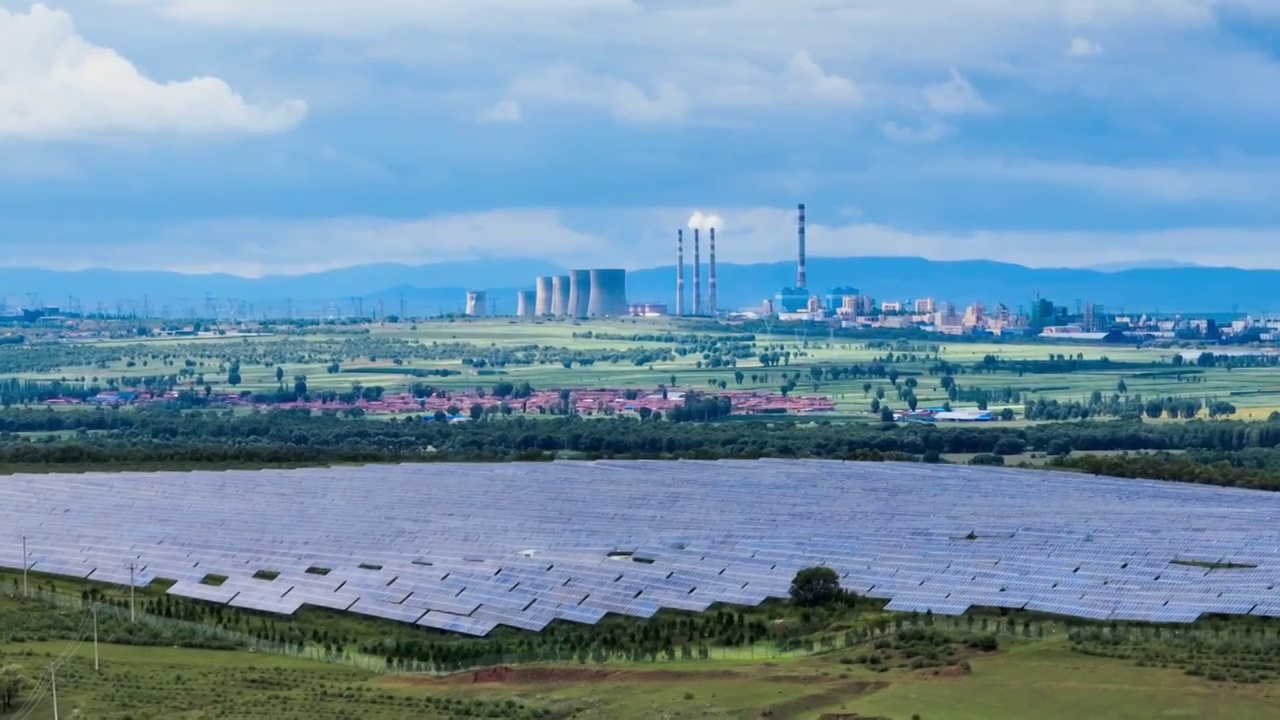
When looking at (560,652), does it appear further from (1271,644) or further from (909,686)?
(1271,644)

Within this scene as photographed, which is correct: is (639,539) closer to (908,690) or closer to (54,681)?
(908,690)

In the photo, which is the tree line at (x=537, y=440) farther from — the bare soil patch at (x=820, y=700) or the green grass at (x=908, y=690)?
the bare soil patch at (x=820, y=700)

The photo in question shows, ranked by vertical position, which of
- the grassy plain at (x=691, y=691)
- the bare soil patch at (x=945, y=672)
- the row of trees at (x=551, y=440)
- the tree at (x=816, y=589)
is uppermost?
the row of trees at (x=551, y=440)

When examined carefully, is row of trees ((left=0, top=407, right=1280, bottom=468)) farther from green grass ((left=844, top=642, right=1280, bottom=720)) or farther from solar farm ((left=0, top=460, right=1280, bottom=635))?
green grass ((left=844, top=642, right=1280, bottom=720))

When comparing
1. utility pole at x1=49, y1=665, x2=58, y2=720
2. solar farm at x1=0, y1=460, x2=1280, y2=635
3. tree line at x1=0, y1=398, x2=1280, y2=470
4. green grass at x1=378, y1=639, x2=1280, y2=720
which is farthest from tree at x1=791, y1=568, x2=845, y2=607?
tree line at x1=0, y1=398, x2=1280, y2=470

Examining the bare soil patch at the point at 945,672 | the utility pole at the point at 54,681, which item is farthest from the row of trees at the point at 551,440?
the bare soil patch at the point at 945,672

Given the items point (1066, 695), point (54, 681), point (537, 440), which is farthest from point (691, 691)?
point (537, 440)

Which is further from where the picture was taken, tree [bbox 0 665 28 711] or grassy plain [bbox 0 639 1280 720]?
tree [bbox 0 665 28 711]
